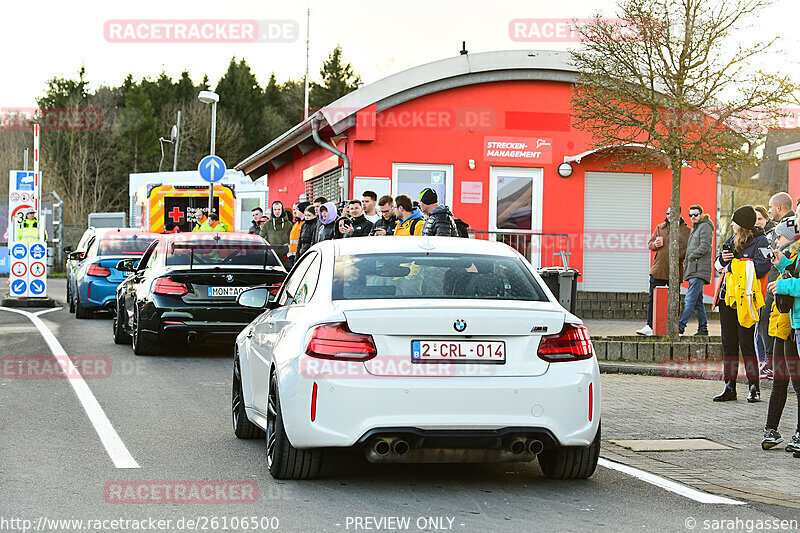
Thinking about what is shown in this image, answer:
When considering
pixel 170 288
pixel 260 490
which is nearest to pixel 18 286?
pixel 170 288

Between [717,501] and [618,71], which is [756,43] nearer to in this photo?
[618,71]

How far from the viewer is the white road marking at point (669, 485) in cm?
637

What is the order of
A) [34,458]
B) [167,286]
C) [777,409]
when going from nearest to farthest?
1. [34,458]
2. [777,409]
3. [167,286]

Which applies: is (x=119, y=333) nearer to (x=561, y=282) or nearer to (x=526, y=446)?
(x=561, y=282)

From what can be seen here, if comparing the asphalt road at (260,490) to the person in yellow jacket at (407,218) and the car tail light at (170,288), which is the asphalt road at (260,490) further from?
the person in yellow jacket at (407,218)

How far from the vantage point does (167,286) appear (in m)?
13.6

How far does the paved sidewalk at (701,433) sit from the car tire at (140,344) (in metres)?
5.36

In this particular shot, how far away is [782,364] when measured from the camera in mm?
8391

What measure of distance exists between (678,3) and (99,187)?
72171mm

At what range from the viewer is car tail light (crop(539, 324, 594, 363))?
6.26 m

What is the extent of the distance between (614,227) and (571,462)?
17.7m

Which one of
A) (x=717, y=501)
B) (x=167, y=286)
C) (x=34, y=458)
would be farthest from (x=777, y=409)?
(x=167, y=286)

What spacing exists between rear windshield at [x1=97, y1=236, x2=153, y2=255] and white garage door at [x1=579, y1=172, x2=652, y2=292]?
887cm

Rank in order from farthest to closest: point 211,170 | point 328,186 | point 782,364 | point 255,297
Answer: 1. point 211,170
2. point 328,186
3. point 782,364
4. point 255,297
